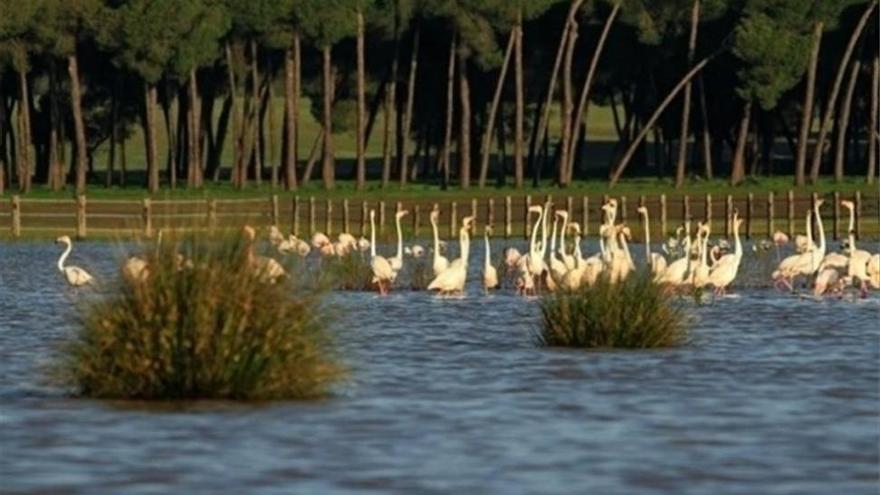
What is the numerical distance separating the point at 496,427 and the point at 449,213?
58.8 metres

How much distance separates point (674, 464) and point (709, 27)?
8385 centimetres

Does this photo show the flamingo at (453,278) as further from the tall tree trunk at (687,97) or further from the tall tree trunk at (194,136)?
the tall tree trunk at (687,97)

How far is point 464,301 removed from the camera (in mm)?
40344

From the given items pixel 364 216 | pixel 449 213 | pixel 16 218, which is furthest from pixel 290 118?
pixel 16 218

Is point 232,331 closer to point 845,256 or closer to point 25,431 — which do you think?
point 25,431

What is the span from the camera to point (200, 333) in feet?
71.3

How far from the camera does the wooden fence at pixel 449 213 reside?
240 feet

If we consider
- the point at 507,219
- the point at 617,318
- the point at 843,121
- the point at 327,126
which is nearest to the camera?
the point at 617,318

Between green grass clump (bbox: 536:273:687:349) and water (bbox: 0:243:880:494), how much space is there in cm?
27

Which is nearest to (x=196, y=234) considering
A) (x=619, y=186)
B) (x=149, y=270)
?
(x=149, y=270)

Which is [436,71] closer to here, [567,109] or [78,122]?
[567,109]

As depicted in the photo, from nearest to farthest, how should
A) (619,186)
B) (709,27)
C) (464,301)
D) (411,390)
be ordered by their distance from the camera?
(411,390)
(464,301)
(619,186)
(709,27)

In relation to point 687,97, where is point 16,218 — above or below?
below

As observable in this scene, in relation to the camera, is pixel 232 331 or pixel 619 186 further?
pixel 619 186
